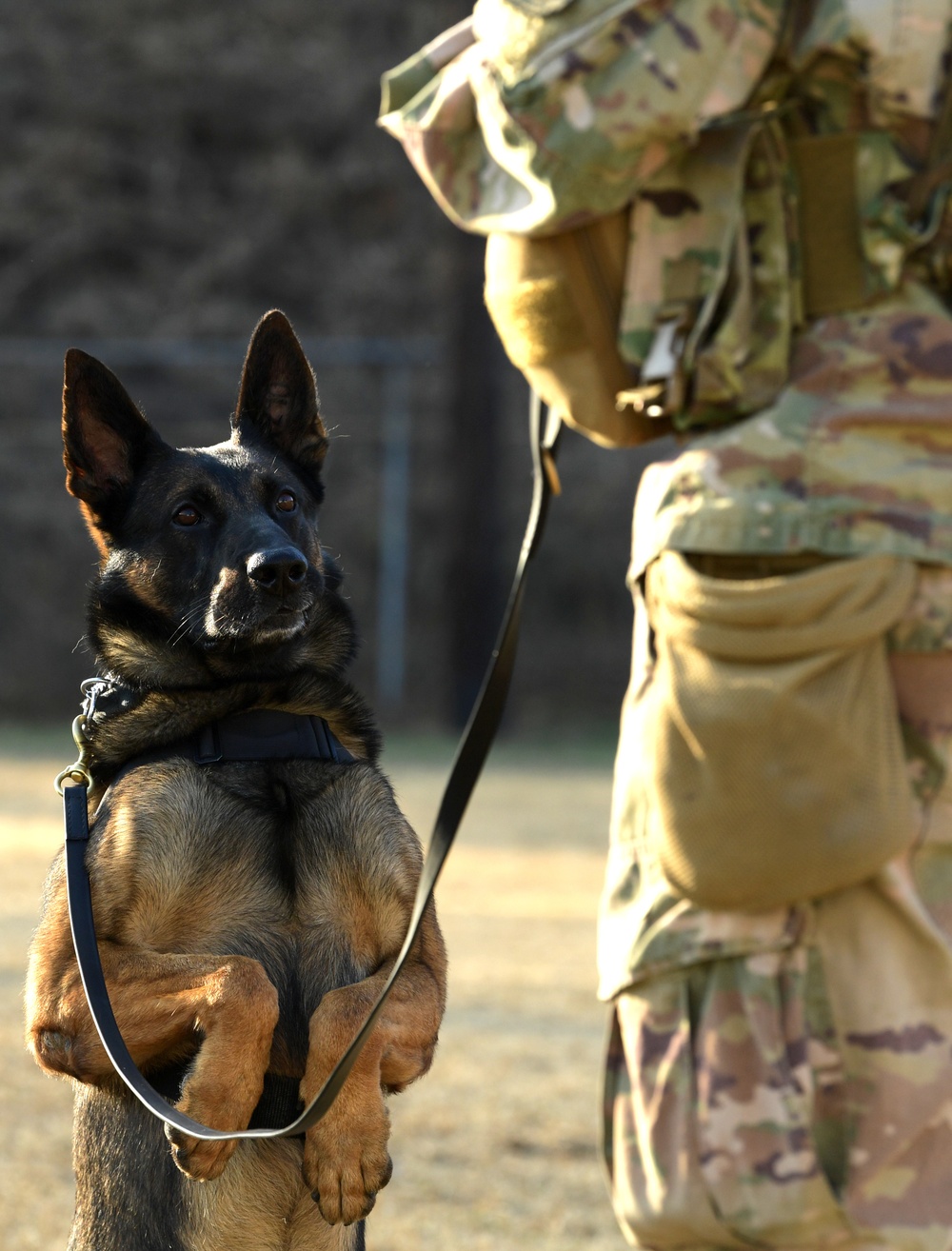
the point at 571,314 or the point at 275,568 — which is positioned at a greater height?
the point at 571,314

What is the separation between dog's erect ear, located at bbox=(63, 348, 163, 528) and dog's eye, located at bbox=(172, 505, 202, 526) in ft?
0.39

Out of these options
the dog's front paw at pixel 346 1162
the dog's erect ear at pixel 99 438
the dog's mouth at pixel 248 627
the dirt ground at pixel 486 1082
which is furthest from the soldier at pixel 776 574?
the dirt ground at pixel 486 1082

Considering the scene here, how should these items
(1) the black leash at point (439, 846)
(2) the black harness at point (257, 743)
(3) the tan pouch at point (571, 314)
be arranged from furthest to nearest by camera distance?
(2) the black harness at point (257, 743) → (1) the black leash at point (439, 846) → (3) the tan pouch at point (571, 314)

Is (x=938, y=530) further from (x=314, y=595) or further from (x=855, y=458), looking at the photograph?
(x=314, y=595)

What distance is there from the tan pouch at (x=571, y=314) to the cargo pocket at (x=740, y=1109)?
717 millimetres

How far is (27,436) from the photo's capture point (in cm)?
1908

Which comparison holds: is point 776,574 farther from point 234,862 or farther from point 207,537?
point 207,537

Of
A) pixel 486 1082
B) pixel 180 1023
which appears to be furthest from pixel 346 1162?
pixel 486 1082

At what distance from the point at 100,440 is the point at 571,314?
1.32 meters

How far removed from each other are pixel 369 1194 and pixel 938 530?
131 cm

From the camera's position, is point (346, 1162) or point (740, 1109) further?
point (346, 1162)

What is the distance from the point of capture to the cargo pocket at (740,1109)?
1779mm

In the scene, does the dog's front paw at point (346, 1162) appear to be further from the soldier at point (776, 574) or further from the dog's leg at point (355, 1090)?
the soldier at point (776, 574)

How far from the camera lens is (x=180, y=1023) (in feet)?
7.78
